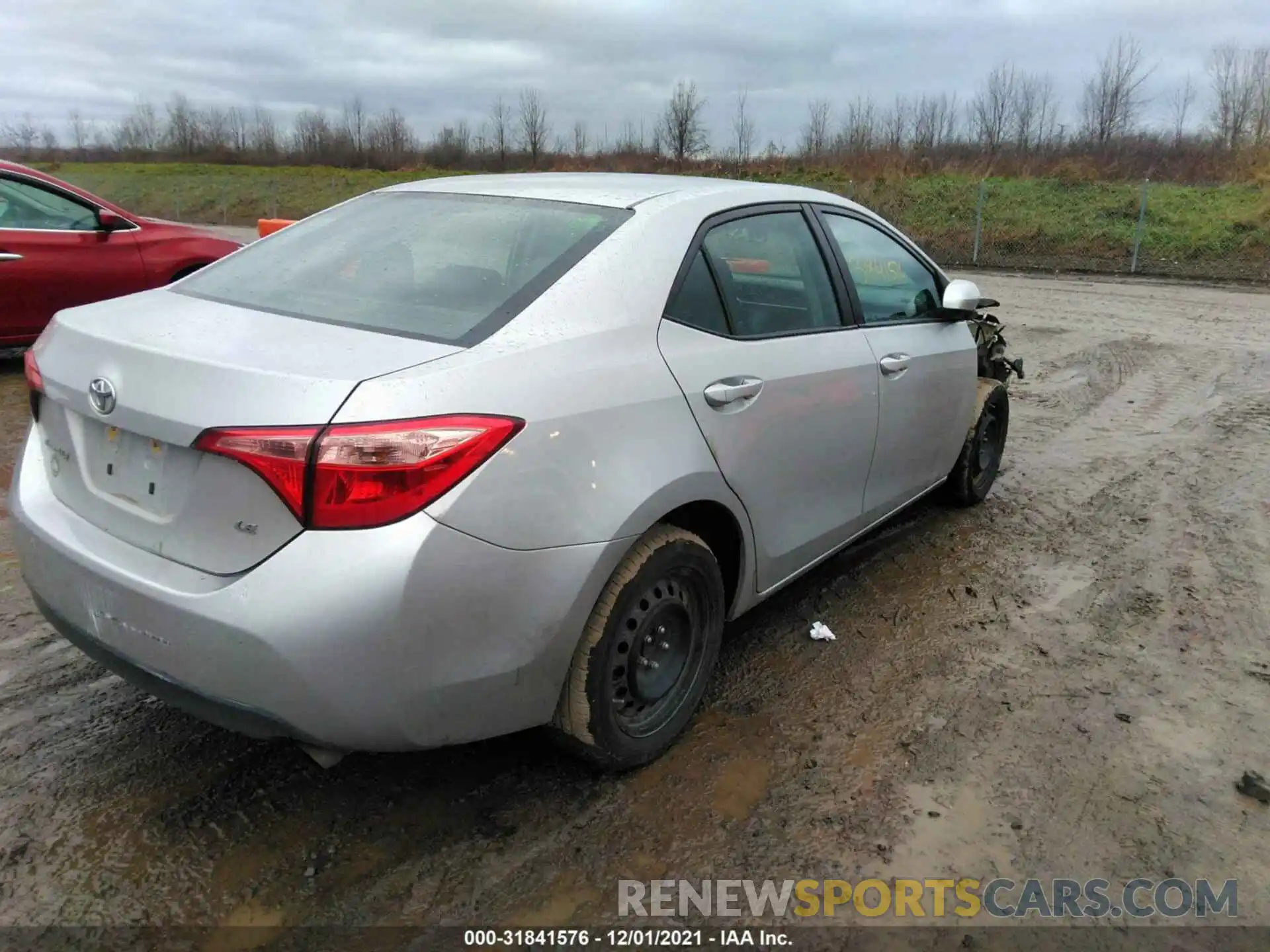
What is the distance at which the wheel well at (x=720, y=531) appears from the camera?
2719 mm

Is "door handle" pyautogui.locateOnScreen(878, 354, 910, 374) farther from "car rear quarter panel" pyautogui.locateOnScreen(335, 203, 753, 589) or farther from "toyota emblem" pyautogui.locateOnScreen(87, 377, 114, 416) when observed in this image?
"toyota emblem" pyautogui.locateOnScreen(87, 377, 114, 416)

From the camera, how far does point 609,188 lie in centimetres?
312

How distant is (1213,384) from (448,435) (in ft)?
26.8

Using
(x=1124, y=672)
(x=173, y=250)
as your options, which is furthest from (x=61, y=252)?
(x=1124, y=672)

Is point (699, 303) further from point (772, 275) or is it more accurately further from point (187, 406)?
point (187, 406)

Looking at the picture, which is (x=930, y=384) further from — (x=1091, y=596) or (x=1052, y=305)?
(x=1052, y=305)

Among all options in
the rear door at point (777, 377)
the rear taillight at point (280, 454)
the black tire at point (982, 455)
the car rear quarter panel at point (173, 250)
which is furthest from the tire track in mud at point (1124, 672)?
the car rear quarter panel at point (173, 250)

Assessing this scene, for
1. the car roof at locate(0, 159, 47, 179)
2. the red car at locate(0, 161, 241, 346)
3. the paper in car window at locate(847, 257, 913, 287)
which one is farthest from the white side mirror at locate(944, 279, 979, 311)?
the car roof at locate(0, 159, 47, 179)

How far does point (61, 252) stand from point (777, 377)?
6.30 m

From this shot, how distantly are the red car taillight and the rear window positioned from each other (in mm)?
385

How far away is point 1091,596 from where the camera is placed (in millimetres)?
4020

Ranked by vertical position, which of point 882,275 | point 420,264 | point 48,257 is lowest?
point 48,257

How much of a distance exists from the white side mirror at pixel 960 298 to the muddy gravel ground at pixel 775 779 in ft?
3.96

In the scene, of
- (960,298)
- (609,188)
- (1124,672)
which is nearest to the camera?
(609,188)
